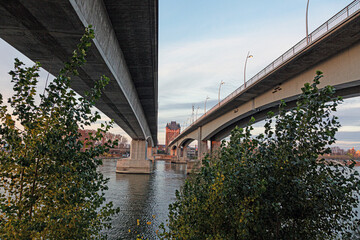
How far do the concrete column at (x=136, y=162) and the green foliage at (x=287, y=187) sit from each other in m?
39.9

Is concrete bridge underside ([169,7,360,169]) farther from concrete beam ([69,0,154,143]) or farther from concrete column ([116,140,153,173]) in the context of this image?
concrete column ([116,140,153,173])

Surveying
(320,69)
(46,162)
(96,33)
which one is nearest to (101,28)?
(96,33)

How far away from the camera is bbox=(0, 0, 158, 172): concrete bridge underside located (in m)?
5.82

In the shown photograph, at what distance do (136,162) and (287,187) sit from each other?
4151 centimetres

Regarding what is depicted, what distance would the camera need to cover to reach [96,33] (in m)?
7.98

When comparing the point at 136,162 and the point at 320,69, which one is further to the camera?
the point at 136,162

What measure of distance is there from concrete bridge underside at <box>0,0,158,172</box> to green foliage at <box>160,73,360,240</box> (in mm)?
5488

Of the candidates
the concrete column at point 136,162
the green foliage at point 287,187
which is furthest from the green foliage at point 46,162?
the concrete column at point 136,162

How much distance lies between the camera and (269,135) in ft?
12.5

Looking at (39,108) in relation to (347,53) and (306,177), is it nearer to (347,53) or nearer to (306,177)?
(306,177)

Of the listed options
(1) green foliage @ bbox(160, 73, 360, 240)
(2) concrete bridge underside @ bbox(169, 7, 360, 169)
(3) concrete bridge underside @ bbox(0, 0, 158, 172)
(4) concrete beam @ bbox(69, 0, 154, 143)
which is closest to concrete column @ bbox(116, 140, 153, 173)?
(2) concrete bridge underside @ bbox(169, 7, 360, 169)

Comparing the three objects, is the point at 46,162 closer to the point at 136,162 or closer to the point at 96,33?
the point at 96,33

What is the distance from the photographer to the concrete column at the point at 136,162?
41.9 meters

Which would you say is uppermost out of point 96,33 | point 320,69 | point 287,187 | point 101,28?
point 320,69
